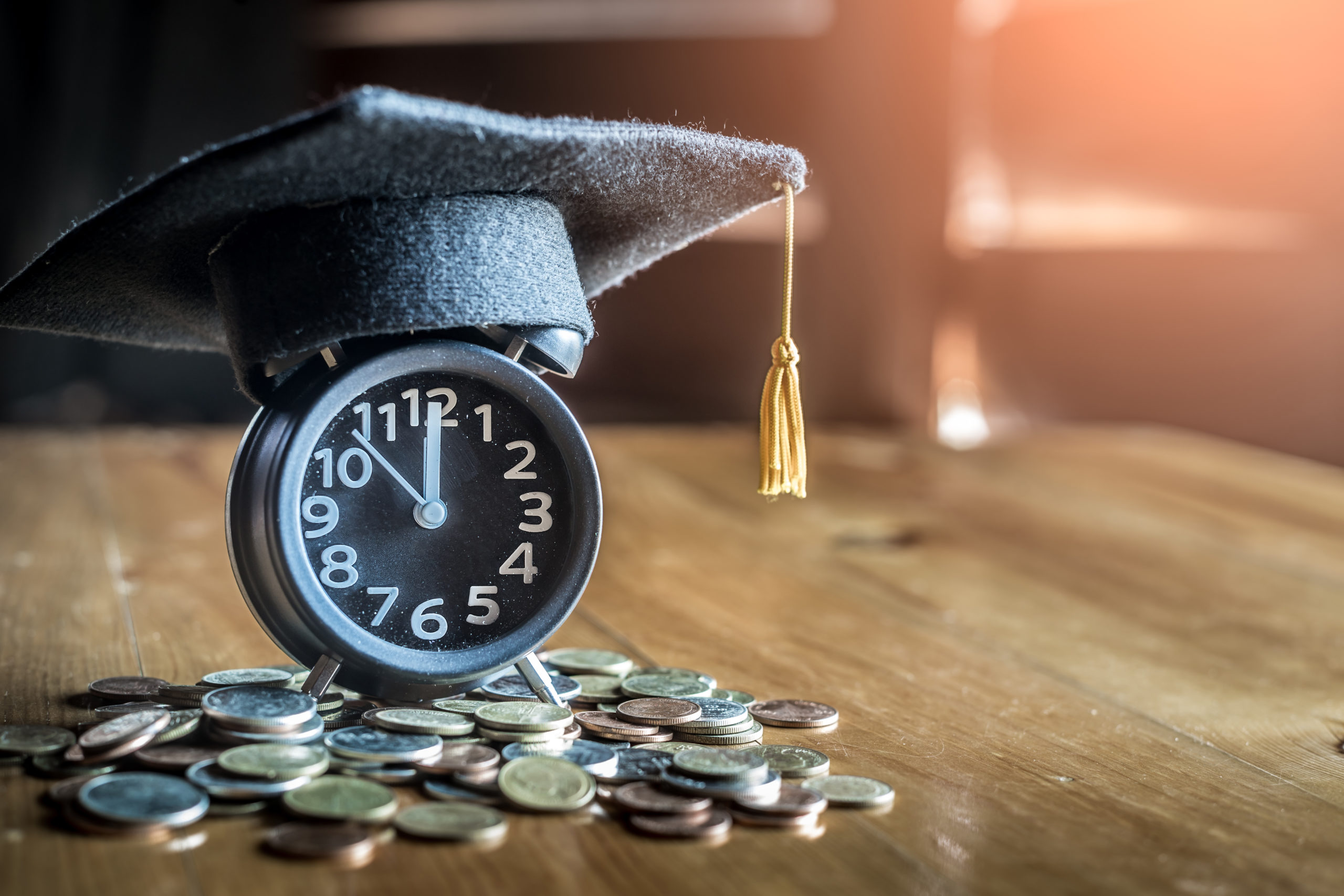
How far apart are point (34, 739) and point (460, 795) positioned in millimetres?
265

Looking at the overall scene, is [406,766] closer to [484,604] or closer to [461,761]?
[461,761]

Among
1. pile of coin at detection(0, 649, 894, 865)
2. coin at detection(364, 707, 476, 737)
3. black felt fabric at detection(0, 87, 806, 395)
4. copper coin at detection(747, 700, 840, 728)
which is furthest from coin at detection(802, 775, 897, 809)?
black felt fabric at detection(0, 87, 806, 395)

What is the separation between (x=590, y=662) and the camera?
98 cm

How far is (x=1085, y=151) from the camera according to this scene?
8.98ft

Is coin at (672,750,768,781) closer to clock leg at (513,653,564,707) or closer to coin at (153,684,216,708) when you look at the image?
clock leg at (513,653,564,707)

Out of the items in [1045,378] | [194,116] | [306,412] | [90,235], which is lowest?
[1045,378]

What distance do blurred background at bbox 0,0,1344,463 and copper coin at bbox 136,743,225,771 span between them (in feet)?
6.01

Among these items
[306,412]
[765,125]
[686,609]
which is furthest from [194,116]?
[306,412]

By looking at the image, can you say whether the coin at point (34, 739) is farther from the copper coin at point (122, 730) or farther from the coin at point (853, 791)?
the coin at point (853, 791)

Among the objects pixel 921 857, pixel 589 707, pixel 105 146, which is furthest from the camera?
pixel 105 146

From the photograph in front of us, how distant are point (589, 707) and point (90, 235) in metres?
0.44

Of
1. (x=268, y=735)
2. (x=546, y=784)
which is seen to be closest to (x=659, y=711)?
(x=546, y=784)

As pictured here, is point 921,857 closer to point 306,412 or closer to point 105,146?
point 306,412

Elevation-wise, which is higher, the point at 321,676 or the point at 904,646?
the point at 321,676
